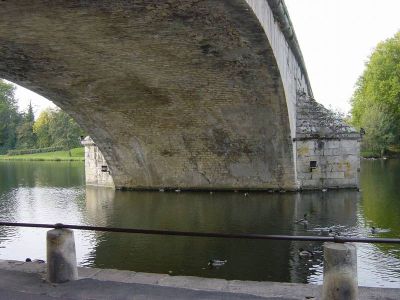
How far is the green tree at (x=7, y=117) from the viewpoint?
65.4 metres

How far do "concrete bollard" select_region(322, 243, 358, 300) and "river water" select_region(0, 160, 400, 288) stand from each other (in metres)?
3.12

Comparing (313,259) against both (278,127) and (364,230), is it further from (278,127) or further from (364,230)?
(278,127)

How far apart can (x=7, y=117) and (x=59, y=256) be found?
221ft

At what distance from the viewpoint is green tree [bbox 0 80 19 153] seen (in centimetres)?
6544

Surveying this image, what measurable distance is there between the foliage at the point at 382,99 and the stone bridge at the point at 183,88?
67.3 ft

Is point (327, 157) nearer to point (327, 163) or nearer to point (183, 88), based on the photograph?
point (327, 163)

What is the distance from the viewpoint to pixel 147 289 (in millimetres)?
4090

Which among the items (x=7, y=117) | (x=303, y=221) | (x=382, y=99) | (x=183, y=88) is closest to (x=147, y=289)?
(x=303, y=221)

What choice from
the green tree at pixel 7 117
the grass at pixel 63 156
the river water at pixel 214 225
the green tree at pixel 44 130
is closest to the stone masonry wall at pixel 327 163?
the river water at pixel 214 225

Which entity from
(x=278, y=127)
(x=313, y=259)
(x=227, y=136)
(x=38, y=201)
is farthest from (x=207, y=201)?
(x=313, y=259)

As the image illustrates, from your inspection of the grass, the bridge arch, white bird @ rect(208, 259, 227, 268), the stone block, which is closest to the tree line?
the grass

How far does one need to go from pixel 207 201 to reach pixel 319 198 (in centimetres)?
341

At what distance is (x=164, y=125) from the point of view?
51.3 ft

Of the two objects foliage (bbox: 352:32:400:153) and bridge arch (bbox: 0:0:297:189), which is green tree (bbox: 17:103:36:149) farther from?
bridge arch (bbox: 0:0:297:189)
